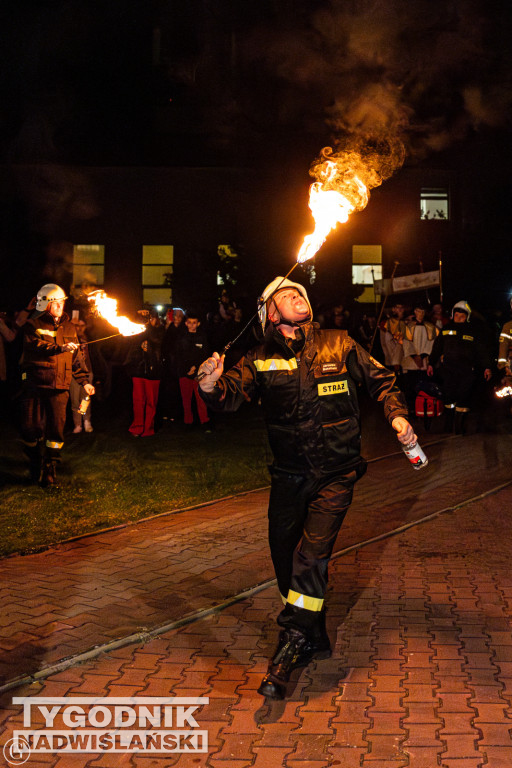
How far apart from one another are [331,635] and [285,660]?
835mm

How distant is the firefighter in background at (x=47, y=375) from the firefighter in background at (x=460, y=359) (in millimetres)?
6228

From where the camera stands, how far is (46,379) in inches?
372

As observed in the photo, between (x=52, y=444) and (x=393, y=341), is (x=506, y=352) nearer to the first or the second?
(x=393, y=341)

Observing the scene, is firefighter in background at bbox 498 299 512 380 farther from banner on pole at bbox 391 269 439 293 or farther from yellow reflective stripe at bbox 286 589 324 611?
yellow reflective stripe at bbox 286 589 324 611

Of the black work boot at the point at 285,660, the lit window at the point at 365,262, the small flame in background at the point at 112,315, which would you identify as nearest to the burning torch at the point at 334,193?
the black work boot at the point at 285,660

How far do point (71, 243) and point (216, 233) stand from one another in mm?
4644

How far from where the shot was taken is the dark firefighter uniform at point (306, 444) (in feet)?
15.3

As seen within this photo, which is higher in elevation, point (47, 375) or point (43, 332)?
point (43, 332)

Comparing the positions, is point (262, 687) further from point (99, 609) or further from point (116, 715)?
point (99, 609)

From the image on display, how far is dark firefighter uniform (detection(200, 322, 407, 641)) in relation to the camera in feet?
15.3

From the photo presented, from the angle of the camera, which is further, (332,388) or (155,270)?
(155,270)

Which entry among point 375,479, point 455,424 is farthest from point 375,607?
point 455,424

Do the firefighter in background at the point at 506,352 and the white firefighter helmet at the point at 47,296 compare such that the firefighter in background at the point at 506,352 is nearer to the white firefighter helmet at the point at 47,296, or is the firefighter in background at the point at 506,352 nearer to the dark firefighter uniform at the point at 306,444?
the white firefighter helmet at the point at 47,296

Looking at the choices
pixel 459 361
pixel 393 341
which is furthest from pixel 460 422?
pixel 393 341
